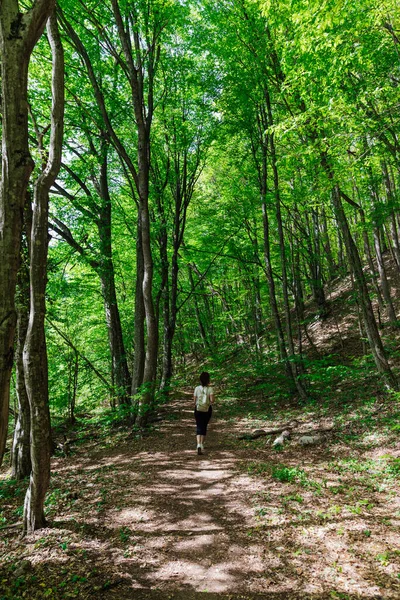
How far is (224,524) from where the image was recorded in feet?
14.7

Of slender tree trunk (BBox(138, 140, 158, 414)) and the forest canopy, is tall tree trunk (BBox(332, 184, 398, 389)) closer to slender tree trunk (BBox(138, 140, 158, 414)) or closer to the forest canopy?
the forest canopy

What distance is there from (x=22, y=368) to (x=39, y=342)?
10.2 feet

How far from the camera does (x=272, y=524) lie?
432 cm

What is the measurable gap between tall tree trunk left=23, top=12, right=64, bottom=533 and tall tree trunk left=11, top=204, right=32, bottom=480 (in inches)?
84.5

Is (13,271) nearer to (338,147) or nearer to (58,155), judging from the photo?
(58,155)

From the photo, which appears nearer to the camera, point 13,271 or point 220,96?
point 13,271

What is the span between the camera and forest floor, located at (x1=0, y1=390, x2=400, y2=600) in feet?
11.0

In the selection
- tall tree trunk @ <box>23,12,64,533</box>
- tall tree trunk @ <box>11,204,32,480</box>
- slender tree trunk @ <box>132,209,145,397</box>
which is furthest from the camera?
slender tree trunk @ <box>132,209,145,397</box>

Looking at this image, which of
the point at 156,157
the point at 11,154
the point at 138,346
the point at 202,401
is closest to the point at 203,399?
the point at 202,401

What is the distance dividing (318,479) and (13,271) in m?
5.43

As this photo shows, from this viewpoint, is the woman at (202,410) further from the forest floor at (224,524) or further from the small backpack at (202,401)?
the forest floor at (224,524)

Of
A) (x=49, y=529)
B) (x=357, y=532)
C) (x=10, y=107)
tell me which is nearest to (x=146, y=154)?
(x=10, y=107)

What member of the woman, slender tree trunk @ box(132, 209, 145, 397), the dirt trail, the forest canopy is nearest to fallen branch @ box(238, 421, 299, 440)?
the dirt trail

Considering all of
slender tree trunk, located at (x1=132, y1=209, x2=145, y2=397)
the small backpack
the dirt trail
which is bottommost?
the dirt trail
